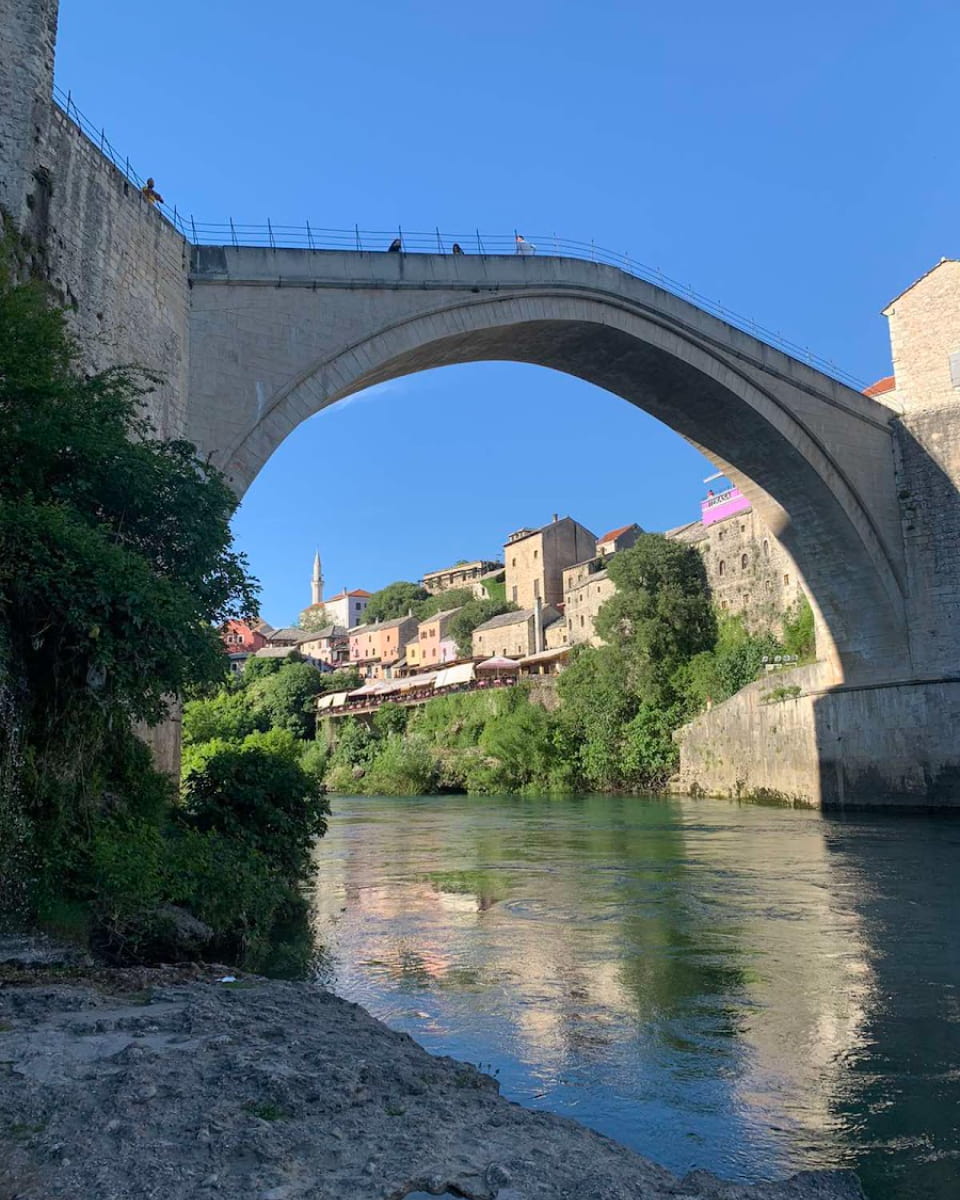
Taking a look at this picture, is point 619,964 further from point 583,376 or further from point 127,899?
point 583,376

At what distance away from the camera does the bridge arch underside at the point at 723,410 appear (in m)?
15.5

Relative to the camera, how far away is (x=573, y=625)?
47.9 metres

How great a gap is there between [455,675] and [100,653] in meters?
43.3

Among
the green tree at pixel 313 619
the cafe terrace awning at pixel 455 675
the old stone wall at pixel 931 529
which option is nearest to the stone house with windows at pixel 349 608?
the green tree at pixel 313 619

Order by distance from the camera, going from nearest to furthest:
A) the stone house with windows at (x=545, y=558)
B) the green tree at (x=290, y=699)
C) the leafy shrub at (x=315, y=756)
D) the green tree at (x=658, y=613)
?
the green tree at (x=658, y=613), the leafy shrub at (x=315, y=756), the green tree at (x=290, y=699), the stone house with windows at (x=545, y=558)

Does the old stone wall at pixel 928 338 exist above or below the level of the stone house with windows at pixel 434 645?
above

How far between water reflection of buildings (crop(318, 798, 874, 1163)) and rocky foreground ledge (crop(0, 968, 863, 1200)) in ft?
3.87

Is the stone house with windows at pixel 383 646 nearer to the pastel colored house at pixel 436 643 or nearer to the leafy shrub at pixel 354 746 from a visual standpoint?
the pastel colored house at pixel 436 643

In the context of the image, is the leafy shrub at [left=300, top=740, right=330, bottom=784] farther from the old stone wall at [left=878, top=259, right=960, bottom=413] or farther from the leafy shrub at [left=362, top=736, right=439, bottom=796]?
the old stone wall at [left=878, top=259, right=960, bottom=413]

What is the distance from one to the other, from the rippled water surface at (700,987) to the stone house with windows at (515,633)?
3788 centimetres

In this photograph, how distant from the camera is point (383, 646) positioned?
7019 cm

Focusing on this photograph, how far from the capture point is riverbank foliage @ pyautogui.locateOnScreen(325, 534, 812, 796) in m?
31.0

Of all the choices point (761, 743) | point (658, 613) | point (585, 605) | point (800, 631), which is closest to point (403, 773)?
point (658, 613)

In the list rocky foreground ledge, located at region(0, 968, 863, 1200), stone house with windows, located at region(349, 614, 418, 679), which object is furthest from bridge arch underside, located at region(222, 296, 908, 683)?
stone house with windows, located at region(349, 614, 418, 679)
